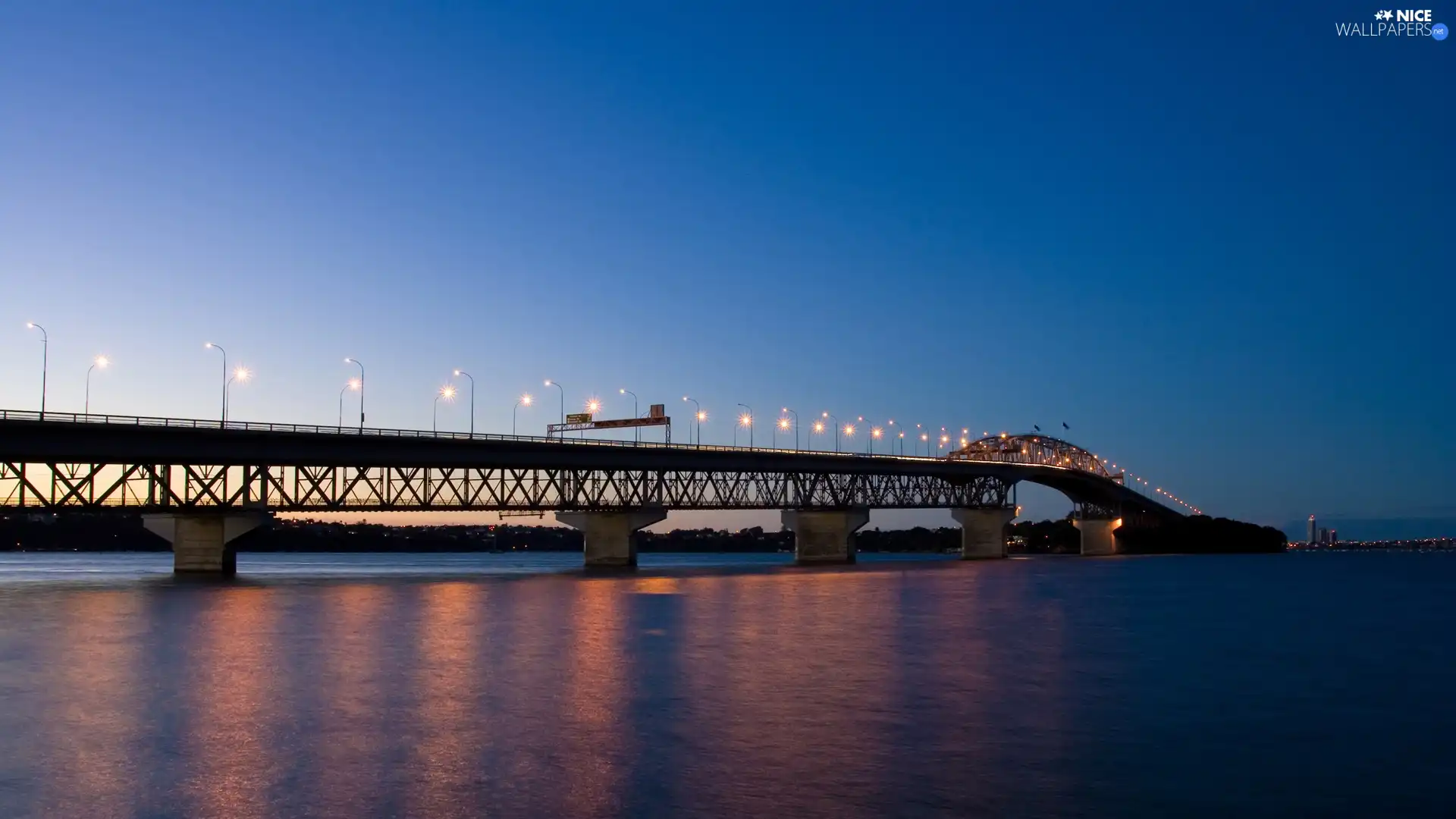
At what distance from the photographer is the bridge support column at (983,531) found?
620 feet

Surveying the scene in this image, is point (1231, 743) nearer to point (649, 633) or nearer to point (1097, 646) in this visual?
point (1097, 646)

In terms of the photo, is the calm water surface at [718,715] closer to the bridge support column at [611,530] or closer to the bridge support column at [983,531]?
the bridge support column at [611,530]

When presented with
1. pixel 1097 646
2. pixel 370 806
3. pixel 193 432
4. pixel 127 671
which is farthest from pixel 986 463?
pixel 370 806

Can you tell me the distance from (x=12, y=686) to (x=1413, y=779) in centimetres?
3132

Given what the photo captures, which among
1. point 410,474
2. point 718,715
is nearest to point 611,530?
point 410,474

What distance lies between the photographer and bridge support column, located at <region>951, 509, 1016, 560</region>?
18900cm

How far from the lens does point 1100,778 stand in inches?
770

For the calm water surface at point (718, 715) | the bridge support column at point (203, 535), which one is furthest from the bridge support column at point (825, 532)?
the calm water surface at point (718, 715)

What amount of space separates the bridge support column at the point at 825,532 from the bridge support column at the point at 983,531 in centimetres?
3414

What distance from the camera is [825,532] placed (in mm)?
158625

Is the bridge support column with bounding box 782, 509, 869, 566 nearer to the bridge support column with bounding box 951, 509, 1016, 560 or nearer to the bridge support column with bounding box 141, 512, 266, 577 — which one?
the bridge support column with bounding box 951, 509, 1016, 560

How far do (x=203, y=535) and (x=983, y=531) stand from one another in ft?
397

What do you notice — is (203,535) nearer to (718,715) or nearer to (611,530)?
(611,530)

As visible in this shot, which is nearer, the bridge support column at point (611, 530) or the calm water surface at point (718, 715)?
the calm water surface at point (718, 715)
